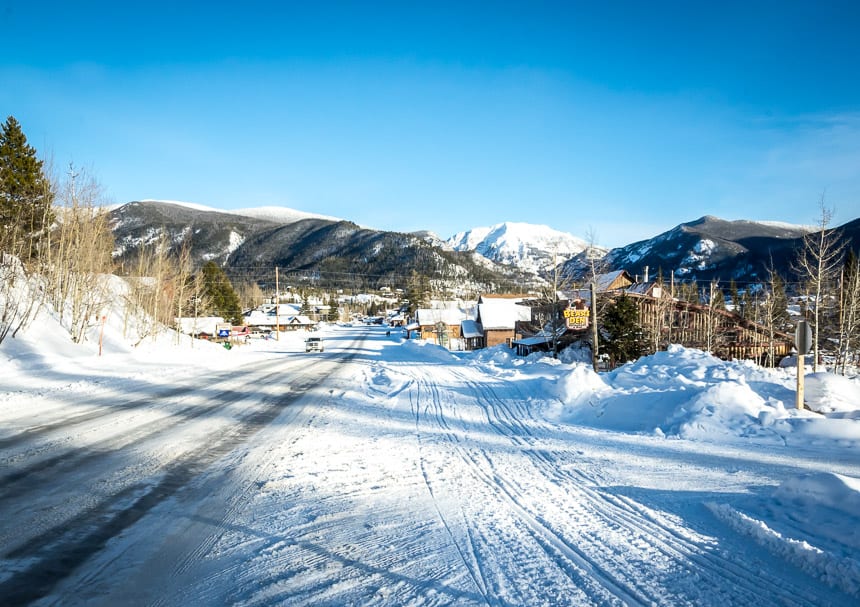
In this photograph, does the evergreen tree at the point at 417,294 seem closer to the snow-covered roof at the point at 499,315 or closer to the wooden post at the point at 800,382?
the snow-covered roof at the point at 499,315

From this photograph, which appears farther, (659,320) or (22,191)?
(659,320)

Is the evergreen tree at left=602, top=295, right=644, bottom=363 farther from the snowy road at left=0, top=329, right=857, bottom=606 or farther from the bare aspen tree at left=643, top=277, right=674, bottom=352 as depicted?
the snowy road at left=0, top=329, right=857, bottom=606

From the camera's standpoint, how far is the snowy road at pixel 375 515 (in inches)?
136

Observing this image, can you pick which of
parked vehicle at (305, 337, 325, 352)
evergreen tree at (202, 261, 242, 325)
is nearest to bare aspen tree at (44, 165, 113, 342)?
parked vehicle at (305, 337, 325, 352)

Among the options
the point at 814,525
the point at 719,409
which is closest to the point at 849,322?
the point at 719,409

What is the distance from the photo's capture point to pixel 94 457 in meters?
6.71

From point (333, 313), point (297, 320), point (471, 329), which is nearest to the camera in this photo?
point (471, 329)

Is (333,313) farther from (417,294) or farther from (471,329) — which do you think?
(471,329)

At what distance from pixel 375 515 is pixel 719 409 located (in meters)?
7.47

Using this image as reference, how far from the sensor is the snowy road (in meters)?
3.45

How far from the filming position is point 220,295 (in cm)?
7281

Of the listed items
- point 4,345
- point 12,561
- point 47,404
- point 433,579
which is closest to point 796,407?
point 433,579

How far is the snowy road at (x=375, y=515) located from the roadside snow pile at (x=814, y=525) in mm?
143

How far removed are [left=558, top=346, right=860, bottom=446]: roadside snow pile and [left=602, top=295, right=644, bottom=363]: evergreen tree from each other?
1330 cm
